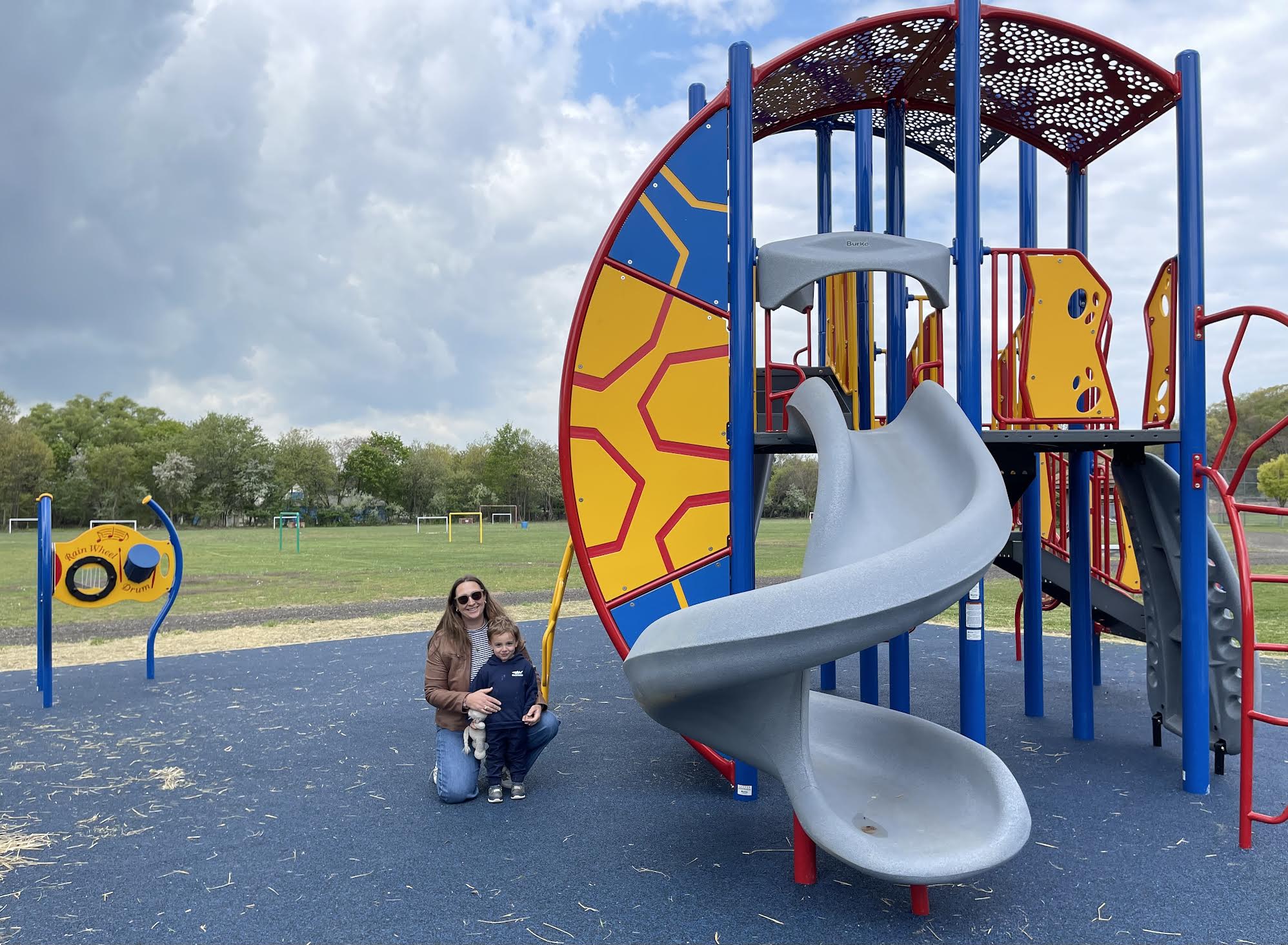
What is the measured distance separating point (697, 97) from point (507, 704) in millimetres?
4137

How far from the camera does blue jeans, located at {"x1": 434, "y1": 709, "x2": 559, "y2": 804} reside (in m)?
4.75

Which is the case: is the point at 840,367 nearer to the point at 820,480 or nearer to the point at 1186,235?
the point at 1186,235

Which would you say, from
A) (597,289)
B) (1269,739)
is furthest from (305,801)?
(1269,739)

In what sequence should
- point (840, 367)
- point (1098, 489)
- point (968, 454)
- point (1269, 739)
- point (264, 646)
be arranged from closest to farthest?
point (968, 454) → point (1269, 739) → point (840, 367) → point (1098, 489) → point (264, 646)

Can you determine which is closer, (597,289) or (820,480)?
(820,480)

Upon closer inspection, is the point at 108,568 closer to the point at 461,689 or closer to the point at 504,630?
the point at 461,689

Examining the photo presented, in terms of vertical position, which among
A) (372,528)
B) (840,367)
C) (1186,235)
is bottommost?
(372,528)

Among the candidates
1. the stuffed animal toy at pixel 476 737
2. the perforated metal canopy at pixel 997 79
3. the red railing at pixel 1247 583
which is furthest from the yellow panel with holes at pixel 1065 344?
the stuffed animal toy at pixel 476 737

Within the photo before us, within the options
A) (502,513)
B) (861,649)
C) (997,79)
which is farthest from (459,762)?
(502,513)

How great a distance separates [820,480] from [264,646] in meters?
8.34

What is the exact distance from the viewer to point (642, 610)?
4852 millimetres

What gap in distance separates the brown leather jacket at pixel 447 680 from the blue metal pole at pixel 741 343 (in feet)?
4.15

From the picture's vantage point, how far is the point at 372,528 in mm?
54156

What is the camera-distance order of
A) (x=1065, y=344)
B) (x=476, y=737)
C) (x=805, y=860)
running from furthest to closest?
(x=1065, y=344)
(x=476, y=737)
(x=805, y=860)
